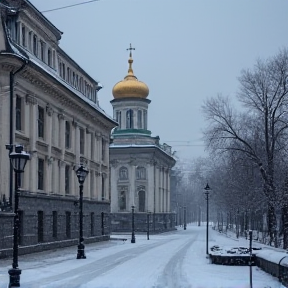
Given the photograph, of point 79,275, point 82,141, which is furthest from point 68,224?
point 79,275

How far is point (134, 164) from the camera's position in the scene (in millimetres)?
79875

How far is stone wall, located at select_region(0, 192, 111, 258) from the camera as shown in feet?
96.8

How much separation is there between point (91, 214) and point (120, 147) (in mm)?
32837

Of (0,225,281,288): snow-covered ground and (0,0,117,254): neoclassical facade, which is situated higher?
(0,0,117,254): neoclassical facade

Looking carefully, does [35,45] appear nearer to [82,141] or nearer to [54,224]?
[54,224]

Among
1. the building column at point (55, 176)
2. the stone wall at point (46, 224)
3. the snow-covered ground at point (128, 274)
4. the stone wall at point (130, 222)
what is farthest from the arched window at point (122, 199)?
the snow-covered ground at point (128, 274)

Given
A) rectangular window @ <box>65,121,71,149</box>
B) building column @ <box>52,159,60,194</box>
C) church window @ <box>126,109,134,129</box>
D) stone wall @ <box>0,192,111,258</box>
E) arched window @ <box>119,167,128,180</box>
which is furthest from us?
church window @ <box>126,109,134,129</box>

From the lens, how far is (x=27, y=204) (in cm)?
3278

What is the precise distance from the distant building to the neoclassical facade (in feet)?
97.1

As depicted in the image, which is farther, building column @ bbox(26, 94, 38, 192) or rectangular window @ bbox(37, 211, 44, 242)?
rectangular window @ bbox(37, 211, 44, 242)

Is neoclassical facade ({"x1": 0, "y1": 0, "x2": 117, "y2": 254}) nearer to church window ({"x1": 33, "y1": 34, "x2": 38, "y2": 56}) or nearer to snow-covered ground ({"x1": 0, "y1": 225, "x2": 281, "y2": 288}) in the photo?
church window ({"x1": 33, "y1": 34, "x2": 38, "y2": 56})

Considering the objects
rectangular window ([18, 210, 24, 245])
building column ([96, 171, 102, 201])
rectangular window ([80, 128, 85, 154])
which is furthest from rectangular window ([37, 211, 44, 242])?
building column ([96, 171, 102, 201])

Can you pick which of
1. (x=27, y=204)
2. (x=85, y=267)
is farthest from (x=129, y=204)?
(x=85, y=267)

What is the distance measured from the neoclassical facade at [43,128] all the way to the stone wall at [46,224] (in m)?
0.05
